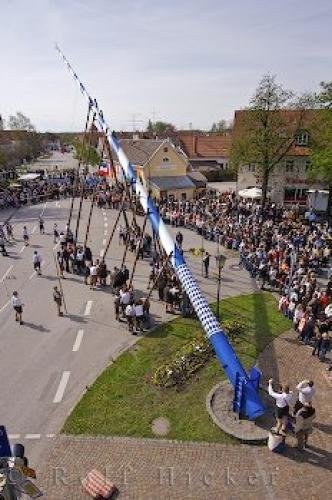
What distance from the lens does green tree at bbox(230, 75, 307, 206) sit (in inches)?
1586

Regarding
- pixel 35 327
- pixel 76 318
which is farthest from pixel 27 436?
pixel 76 318

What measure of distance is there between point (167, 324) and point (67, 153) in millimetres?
131143

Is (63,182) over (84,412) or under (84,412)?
over

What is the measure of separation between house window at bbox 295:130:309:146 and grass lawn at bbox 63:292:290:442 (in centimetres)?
2720

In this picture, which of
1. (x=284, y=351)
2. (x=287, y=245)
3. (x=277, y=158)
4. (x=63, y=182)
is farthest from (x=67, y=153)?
(x=284, y=351)

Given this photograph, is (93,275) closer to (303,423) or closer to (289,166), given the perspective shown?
(303,423)

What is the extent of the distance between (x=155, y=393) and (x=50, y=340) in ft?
19.8

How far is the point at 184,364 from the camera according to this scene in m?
16.7

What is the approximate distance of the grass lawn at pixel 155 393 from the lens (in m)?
13.8

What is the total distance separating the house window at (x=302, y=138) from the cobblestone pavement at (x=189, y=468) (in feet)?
111

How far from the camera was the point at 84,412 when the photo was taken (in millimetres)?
14547

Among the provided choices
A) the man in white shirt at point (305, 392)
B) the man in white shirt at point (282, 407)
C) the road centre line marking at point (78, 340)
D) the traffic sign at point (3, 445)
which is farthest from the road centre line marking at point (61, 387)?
the man in white shirt at point (305, 392)

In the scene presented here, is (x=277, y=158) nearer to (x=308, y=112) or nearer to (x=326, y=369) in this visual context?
(x=308, y=112)

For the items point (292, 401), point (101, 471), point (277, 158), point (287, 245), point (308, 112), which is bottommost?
point (101, 471)
